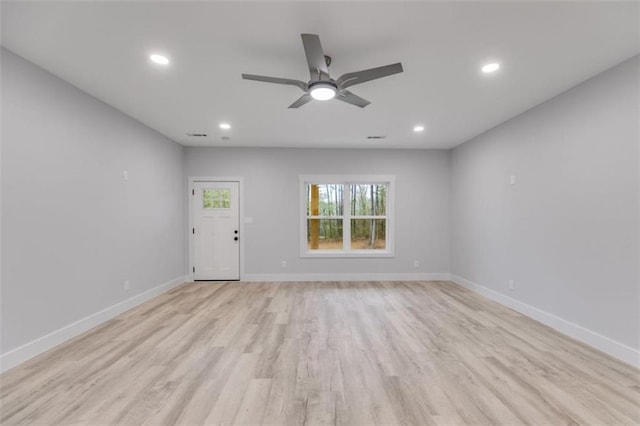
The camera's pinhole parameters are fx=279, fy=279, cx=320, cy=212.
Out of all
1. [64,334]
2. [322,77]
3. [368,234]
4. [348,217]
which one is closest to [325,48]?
[322,77]

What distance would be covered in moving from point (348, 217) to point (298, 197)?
1121mm

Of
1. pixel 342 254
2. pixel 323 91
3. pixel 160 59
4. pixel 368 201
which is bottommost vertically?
pixel 342 254

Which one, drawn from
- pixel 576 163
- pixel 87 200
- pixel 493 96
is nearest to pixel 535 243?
pixel 576 163

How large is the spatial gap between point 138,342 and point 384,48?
3555 millimetres

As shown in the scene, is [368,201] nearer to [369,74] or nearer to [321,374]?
[369,74]

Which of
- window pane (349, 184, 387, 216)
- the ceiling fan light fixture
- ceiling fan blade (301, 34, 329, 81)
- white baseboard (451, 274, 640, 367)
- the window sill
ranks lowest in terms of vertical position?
white baseboard (451, 274, 640, 367)

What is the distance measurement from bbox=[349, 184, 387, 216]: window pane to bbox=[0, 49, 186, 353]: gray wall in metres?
3.70

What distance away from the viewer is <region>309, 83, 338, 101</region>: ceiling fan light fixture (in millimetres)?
2291

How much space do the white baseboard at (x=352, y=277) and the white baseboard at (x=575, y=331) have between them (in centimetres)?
127

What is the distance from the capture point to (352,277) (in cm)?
557

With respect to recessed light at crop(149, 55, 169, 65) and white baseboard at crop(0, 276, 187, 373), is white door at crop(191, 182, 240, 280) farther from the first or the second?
recessed light at crop(149, 55, 169, 65)

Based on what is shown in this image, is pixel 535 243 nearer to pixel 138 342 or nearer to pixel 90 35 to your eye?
pixel 138 342

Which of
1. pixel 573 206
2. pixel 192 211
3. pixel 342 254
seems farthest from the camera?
pixel 342 254

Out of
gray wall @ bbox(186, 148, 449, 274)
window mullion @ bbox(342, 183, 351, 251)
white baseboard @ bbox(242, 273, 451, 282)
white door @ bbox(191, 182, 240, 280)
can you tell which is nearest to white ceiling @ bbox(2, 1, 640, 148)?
gray wall @ bbox(186, 148, 449, 274)
